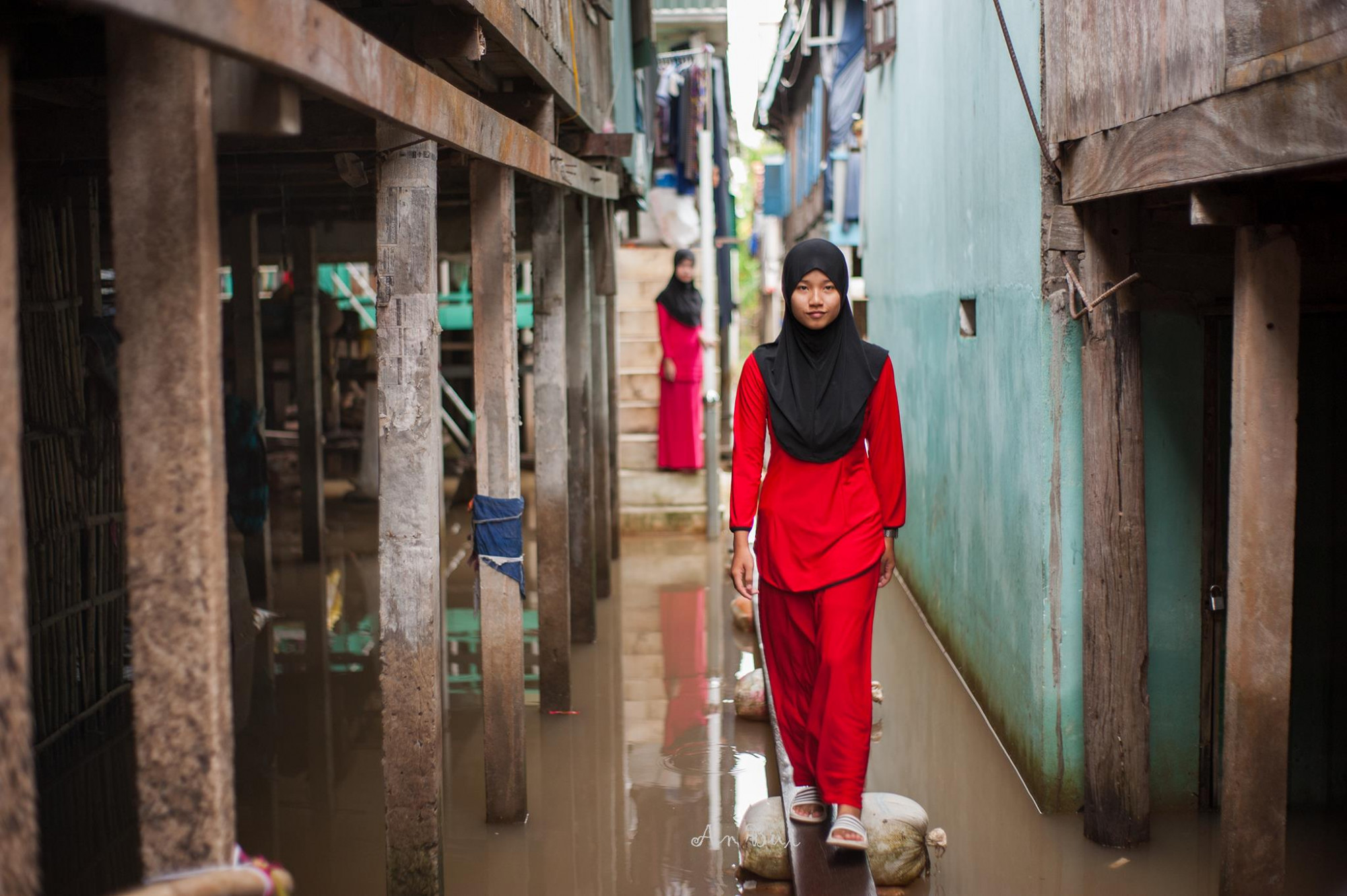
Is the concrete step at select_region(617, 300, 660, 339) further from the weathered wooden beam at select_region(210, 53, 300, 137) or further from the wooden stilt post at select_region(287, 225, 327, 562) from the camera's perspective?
the weathered wooden beam at select_region(210, 53, 300, 137)

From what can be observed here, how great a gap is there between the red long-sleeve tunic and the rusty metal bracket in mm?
907

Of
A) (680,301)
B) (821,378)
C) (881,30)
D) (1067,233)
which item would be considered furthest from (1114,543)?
(680,301)

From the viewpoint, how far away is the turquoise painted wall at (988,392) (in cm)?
507

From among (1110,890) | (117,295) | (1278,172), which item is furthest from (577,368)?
(117,295)

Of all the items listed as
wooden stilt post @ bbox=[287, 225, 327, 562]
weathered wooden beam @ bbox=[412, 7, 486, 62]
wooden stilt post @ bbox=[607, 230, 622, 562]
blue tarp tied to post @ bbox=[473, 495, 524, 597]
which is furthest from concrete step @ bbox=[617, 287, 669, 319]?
weathered wooden beam @ bbox=[412, 7, 486, 62]

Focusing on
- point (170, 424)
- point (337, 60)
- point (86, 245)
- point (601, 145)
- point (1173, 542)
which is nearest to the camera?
point (170, 424)

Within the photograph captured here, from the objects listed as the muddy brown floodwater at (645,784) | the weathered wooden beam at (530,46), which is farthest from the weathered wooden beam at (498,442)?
the weathered wooden beam at (530,46)

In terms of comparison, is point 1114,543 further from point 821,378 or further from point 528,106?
point 528,106

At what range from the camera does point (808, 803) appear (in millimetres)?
4512

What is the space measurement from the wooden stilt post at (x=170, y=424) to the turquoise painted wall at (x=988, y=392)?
139 inches

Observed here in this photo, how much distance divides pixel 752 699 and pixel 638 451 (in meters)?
5.88

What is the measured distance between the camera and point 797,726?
4496 mm

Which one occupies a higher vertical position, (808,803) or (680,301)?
(680,301)

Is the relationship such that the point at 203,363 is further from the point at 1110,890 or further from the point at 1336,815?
the point at 1336,815
